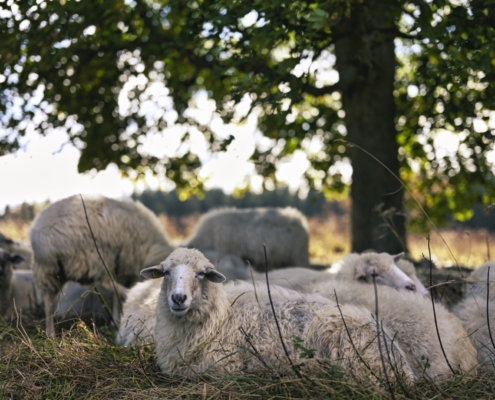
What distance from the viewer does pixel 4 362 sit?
4203mm

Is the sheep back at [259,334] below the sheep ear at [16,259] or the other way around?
below

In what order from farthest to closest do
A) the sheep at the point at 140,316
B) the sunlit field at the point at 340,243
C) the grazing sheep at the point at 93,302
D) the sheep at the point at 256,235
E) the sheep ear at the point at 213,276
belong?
the sunlit field at the point at 340,243 → the sheep at the point at 256,235 → the grazing sheep at the point at 93,302 → the sheep at the point at 140,316 → the sheep ear at the point at 213,276

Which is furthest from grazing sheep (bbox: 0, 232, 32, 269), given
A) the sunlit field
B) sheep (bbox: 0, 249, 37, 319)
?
the sunlit field

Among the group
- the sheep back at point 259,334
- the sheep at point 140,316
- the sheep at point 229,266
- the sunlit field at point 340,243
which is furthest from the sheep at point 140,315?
the sunlit field at point 340,243

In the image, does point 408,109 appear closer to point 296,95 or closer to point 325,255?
point 296,95

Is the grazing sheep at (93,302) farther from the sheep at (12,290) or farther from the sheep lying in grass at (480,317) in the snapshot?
the sheep lying in grass at (480,317)

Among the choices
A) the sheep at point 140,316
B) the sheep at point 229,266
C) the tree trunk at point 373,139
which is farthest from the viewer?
the tree trunk at point 373,139

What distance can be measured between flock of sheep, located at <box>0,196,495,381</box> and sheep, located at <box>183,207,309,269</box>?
6.66 feet

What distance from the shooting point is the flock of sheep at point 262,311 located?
12.6ft

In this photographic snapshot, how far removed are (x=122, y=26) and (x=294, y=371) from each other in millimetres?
6192

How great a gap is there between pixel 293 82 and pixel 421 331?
111 inches

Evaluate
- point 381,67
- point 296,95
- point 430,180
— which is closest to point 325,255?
point 430,180

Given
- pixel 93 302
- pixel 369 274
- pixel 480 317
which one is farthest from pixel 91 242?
pixel 480 317

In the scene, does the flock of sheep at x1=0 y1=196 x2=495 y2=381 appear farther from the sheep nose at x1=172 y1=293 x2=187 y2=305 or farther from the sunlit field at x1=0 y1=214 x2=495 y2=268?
the sunlit field at x1=0 y1=214 x2=495 y2=268
